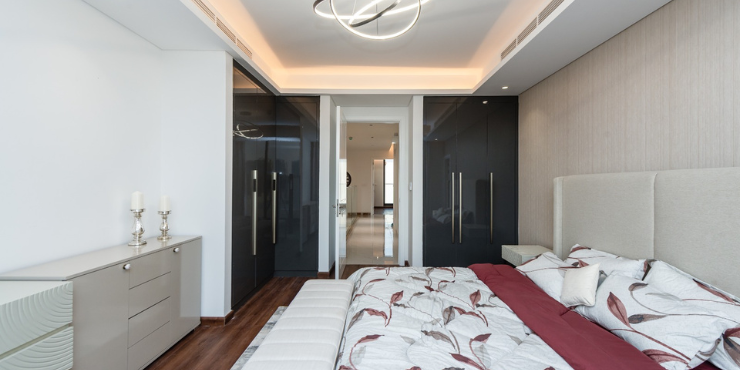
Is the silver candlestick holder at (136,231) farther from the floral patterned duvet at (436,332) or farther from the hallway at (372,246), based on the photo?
the hallway at (372,246)

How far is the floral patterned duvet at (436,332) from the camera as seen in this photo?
1149 mm

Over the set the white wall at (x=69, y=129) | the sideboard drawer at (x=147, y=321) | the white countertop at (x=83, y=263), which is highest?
the white wall at (x=69, y=129)

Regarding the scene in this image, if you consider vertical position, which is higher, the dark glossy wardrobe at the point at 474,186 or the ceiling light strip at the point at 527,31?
the ceiling light strip at the point at 527,31

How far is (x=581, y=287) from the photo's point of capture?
1606 mm

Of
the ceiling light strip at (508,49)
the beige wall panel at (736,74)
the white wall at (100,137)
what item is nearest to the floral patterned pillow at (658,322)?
the beige wall panel at (736,74)

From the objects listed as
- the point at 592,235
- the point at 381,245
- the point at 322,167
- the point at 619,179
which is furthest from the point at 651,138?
the point at 381,245

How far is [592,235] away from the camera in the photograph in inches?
87.7

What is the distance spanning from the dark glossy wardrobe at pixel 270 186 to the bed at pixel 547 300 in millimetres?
1472

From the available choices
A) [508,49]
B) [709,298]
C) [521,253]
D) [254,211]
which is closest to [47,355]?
[254,211]

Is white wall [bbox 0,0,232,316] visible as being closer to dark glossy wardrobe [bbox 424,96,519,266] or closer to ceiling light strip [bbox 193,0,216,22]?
ceiling light strip [bbox 193,0,216,22]

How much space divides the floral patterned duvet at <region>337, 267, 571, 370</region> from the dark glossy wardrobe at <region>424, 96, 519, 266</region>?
180 centimetres

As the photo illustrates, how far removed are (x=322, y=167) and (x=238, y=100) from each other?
4.57 ft

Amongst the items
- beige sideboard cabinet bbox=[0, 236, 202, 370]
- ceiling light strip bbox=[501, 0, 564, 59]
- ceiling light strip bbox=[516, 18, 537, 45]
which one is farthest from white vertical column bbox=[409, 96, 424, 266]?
beige sideboard cabinet bbox=[0, 236, 202, 370]

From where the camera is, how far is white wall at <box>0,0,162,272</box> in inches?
60.1
